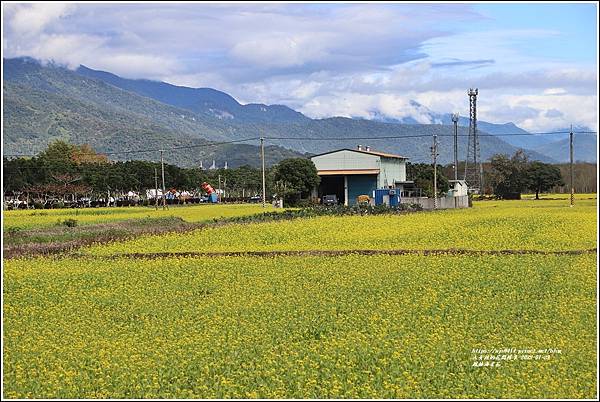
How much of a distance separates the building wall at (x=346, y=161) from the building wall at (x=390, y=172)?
1.39 m

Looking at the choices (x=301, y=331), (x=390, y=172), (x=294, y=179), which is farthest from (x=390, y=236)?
(x=390, y=172)

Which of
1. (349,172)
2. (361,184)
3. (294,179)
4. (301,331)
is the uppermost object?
(349,172)

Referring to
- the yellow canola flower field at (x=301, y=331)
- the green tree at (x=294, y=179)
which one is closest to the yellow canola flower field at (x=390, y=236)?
the yellow canola flower field at (x=301, y=331)

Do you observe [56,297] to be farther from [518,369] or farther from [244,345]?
[518,369]

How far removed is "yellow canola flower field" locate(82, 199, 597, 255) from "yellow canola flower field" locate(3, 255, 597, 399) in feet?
21.8

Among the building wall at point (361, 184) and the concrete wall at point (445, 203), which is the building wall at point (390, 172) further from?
the concrete wall at point (445, 203)

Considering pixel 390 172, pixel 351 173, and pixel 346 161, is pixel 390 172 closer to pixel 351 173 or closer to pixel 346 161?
pixel 346 161

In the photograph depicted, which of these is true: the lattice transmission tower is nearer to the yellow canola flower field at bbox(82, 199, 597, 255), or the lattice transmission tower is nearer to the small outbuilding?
the small outbuilding

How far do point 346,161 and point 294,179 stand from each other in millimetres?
10803

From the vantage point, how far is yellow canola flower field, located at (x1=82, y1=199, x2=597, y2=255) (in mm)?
28859

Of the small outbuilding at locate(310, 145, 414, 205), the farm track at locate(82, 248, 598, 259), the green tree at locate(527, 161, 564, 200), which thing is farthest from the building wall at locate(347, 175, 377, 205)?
the farm track at locate(82, 248, 598, 259)

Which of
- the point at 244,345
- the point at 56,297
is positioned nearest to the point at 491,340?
the point at 244,345

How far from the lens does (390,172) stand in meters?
82.8

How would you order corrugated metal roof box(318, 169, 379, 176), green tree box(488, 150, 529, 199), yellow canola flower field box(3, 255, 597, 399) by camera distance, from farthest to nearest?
A: green tree box(488, 150, 529, 199), corrugated metal roof box(318, 169, 379, 176), yellow canola flower field box(3, 255, 597, 399)
